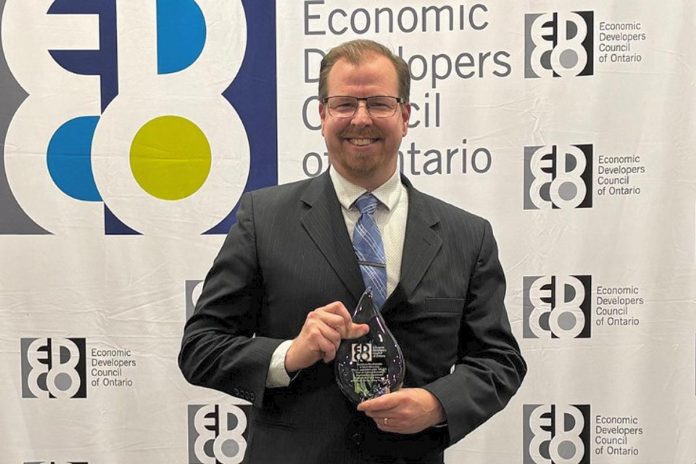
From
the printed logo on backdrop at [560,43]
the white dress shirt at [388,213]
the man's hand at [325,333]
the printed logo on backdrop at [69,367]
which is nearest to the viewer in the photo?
the man's hand at [325,333]

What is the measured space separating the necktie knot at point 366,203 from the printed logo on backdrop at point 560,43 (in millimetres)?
1222

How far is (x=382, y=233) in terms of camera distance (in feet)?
4.62

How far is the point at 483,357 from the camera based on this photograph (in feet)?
4.58

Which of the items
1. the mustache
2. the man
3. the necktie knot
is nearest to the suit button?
the man

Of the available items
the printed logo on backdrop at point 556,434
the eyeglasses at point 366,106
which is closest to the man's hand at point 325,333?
the eyeglasses at point 366,106

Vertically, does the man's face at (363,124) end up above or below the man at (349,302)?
above

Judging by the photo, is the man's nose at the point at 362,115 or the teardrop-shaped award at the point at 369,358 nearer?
the teardrop-shaped award at the point at 369,358

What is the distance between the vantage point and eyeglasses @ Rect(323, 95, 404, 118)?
4.42 feet

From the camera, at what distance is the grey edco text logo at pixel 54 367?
2500mm

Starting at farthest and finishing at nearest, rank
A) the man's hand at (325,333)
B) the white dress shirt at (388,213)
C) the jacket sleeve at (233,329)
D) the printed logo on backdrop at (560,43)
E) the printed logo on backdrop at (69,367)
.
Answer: the printed logo on backdrop at (69,367)
the printed logo on backdrop at (560,43)
the white dress shirt at (388,213)
the jacket sleeve at (233,329)
the man's hand at (325,333)

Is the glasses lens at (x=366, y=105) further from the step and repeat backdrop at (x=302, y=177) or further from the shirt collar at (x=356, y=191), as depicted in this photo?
the step and repeat backdrop at (x=302, y=177)

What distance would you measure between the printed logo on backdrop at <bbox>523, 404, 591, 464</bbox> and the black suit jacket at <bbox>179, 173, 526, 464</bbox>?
1110mm

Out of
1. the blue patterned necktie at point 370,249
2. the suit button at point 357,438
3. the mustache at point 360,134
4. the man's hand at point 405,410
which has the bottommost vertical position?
the suit button at point 357,438

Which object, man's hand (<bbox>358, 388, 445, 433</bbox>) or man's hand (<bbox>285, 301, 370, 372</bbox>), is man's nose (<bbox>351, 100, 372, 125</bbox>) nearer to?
man's hand (<bbox>285, 301, 370, 372</bbox>)
